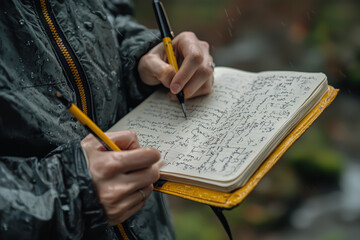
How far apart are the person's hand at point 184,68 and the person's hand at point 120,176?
0.89 ft

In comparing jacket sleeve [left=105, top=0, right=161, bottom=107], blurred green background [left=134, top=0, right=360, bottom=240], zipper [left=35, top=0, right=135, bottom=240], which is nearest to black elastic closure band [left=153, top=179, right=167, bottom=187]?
zipper [left=35, top=0, right=135, bottom=240]

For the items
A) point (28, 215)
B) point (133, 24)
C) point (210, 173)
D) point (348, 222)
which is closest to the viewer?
point (28, 215)

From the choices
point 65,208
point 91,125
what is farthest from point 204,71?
point 65,208

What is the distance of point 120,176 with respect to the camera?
53cm

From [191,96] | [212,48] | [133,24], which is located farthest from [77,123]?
[212,48]

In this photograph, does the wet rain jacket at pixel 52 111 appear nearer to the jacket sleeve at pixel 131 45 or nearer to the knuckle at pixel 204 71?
the jacket sleeve at pixel 131 45

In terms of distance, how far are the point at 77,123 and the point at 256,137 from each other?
1.25 ft

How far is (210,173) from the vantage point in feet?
1.93

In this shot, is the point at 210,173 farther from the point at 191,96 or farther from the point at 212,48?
the point at 212,48

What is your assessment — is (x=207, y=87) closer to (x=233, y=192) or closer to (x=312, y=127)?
(x=233, y=192)

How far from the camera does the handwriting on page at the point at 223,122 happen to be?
619 millimetres

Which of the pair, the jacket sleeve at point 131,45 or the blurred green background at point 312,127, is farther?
the blurred green background at point 312,127

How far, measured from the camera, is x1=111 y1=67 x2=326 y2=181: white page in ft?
2.02

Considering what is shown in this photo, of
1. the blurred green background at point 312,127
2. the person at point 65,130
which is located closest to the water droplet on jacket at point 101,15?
the person at point 65,130
